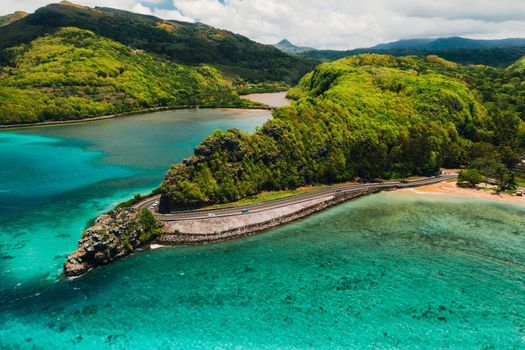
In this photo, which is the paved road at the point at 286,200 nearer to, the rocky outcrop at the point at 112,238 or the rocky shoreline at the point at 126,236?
the rocky shoreline at the point at 126,236

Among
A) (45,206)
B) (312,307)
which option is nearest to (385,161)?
(312,307)

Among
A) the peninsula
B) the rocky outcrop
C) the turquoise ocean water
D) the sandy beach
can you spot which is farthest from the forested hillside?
the turquoise ocean water

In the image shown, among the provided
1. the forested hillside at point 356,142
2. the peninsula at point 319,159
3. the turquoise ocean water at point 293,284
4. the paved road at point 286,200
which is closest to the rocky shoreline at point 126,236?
the peninsula at point 319,159

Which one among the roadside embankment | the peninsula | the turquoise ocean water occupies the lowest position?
the turquoise ocean water

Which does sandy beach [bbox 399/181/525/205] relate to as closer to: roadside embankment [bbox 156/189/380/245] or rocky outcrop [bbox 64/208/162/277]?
roadside embankment [bbox 156/189/380/245]

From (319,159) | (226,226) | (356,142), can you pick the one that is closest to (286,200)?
(226,226)

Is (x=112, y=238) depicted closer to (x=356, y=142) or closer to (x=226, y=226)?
(x=226, y=226)
